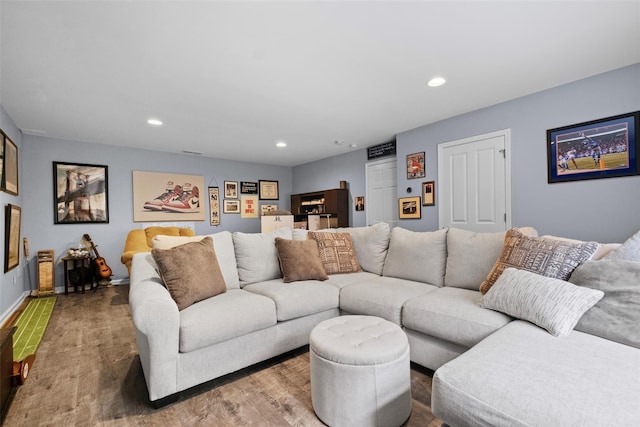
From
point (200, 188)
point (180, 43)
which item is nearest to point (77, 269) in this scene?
point (200, 188)

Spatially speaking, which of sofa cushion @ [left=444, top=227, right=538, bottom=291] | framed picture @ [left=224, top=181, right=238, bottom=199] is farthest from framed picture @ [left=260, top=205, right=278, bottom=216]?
sofa cushion @ [left=444, top=227, right=538, bottom=291]

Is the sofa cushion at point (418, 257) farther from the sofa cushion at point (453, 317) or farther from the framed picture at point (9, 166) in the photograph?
the framed picture at point (9, 166)

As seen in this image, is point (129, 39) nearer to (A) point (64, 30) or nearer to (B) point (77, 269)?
(A) point (64, 30)

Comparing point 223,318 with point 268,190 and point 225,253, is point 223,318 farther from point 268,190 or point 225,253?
point 268,190

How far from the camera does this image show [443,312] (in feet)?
6.08

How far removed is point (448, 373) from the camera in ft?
3.72

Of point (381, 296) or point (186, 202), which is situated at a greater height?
point (186, 202)

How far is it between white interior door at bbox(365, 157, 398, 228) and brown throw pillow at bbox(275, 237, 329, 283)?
2.61 meters

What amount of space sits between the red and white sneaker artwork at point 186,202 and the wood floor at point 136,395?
10.9ft

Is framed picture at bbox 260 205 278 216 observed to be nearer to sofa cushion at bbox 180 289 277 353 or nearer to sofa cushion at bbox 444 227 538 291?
sofa cushion at bbox 180 289 277 353

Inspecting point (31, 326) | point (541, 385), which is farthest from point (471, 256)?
point (31, 326)

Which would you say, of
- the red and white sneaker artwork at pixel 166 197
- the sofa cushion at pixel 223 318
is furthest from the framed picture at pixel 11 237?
the sofa cushion at pixel 223 318

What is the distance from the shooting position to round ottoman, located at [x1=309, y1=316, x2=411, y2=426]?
1.40 meters

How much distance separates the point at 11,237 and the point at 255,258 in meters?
3.24
